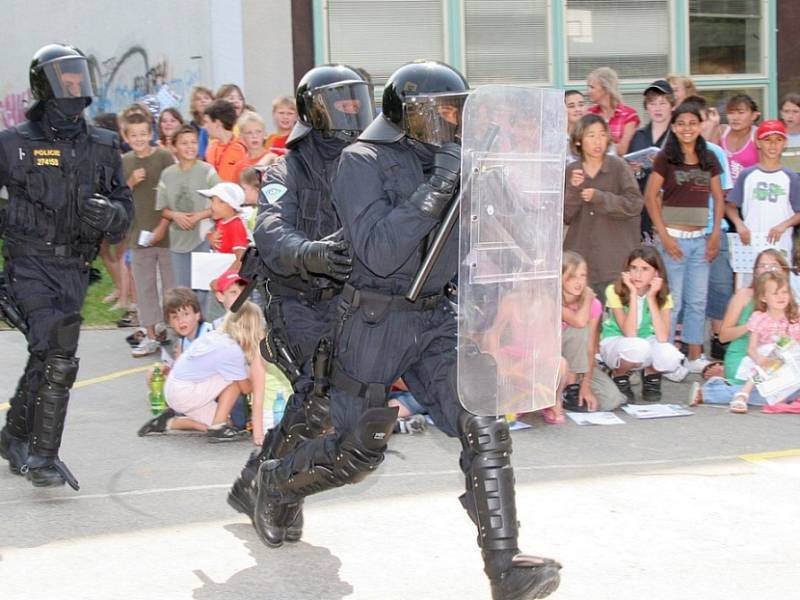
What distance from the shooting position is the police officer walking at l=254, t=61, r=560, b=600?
4113mm

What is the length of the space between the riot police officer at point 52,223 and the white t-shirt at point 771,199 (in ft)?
15.0

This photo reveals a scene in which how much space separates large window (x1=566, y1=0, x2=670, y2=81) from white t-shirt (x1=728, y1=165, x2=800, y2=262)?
485 cm

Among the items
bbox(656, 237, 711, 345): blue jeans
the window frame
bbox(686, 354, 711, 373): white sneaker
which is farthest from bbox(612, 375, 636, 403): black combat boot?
the window frame

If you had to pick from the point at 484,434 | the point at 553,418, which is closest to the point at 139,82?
the point at 553,418

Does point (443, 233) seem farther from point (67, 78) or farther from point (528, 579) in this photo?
point (67, 78)

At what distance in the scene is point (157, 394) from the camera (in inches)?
A: 299

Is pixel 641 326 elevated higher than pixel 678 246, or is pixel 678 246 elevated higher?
pixel 678 246

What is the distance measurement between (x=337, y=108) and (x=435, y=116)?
0.98 metres

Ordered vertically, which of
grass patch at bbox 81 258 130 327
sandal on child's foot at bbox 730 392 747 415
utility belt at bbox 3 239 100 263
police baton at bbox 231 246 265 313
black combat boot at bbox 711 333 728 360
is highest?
utility belt at bbox 3 239 100 263

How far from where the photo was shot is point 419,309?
4449 mm

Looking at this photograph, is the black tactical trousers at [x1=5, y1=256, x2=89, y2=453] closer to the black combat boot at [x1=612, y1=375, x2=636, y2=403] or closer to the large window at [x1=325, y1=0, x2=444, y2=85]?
the black combat boot at [x1=612, y1=375, x2=636, y2=403]

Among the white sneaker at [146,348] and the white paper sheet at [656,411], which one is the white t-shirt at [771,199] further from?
the white sneaker at [146,348]

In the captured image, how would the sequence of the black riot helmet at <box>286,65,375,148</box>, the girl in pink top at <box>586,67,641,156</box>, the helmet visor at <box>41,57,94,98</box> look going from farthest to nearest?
1. the girl in pink top at <box>586,67,641,156</box>
2. the helmet visor at <box>41,57,94,98</box>
3. the black riot helmet at <box>286,65,375,148</box>

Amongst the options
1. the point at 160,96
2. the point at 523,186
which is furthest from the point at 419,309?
the point at 160,96
